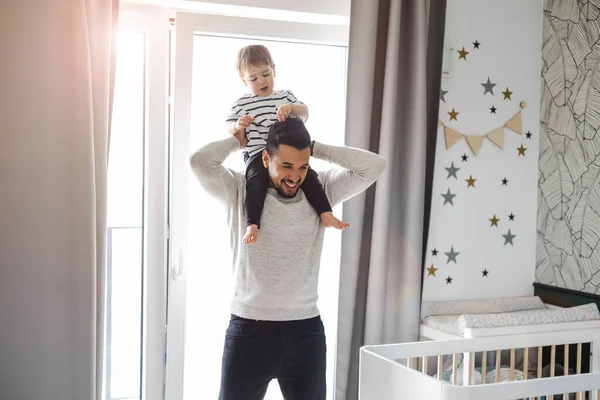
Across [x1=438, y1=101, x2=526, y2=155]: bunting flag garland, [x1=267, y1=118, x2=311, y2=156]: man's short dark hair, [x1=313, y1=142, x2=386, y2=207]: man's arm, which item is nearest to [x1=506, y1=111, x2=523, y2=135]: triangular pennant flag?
[x1=438, y1=101, x2=526, y2=155]: bunting flag garland

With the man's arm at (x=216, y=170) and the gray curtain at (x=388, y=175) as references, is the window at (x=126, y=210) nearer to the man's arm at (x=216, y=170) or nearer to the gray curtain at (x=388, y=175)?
the man's arm at (x=216, y=170)

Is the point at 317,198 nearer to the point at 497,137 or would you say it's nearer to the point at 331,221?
the point at 331,221

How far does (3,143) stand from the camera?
197 cm

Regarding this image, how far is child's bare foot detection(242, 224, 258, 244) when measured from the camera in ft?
5.82

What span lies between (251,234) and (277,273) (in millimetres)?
158

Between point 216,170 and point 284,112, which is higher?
point 284,112

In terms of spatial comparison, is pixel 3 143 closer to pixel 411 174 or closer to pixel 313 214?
pixel 313 214

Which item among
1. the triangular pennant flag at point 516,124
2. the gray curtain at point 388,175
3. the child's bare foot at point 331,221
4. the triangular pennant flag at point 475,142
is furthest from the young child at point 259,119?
the triangular pennant flag at point 516,124

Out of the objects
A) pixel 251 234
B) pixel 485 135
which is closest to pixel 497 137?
pixel 485 135

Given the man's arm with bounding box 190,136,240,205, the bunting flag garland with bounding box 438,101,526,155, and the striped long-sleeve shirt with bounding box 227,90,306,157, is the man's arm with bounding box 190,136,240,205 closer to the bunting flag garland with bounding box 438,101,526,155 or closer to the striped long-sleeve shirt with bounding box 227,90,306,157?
the striped long-sleeve shirt with bounding box 227,90,306,157

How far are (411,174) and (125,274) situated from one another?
3.67ft

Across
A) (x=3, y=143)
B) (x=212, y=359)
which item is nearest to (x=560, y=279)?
(x=212, y=359)

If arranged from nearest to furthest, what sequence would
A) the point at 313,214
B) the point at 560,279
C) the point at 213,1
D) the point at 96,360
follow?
the point at 313,214 → the point at 96,360 → the point at 213,1 → the point at 560,279

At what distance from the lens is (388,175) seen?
2.43 metres
